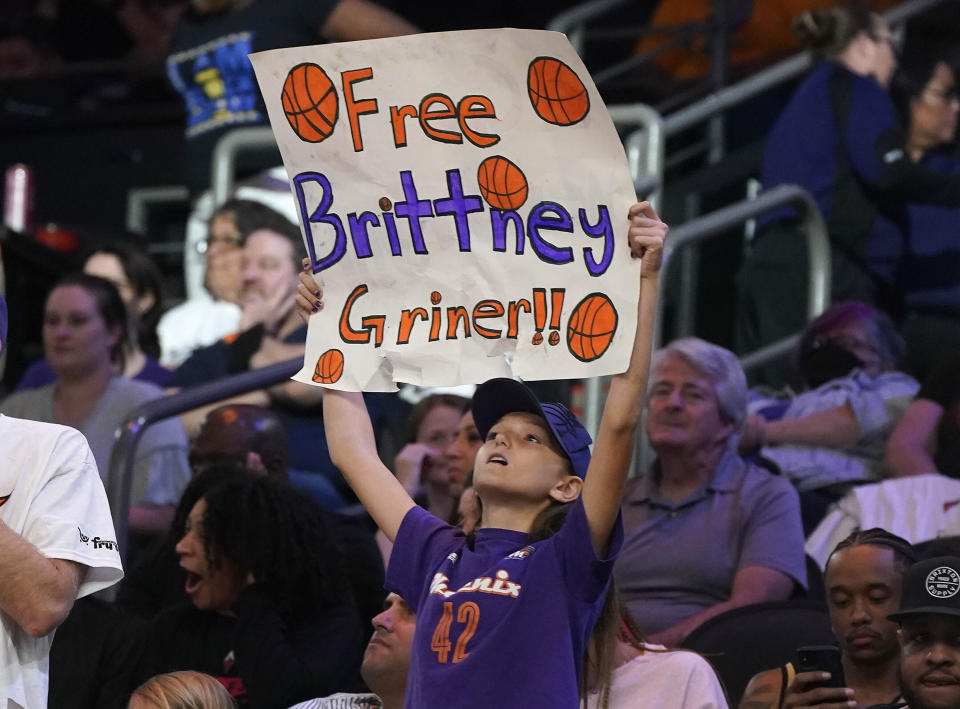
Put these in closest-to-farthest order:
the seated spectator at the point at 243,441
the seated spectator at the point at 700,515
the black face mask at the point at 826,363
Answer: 1. the seated spectator at the point at 700,515
2. the seated spectator at the point at 243,441
3. the black face mask at the point at 826,363

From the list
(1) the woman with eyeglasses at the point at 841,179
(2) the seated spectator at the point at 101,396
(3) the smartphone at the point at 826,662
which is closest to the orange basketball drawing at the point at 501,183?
(3) the smartphone at the point at 826,662

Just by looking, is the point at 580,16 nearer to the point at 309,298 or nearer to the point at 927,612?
the point at 309,298

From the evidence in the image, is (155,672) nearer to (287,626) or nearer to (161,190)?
(287,626)

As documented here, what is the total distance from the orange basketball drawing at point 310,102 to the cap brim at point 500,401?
0.61 m

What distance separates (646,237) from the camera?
11.4 feet

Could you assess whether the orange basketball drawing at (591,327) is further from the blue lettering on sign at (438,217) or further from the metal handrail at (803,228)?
the metal handrail at (803,228)

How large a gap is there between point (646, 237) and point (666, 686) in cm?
96

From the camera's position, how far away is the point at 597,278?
11.7ft

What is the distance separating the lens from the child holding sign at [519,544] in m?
3.32

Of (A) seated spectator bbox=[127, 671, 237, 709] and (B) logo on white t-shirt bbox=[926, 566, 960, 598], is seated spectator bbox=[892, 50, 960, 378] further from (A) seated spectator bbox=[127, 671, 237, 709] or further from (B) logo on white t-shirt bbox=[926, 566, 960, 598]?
(A) seated spectator bbox=[127, 671, 237, 709]

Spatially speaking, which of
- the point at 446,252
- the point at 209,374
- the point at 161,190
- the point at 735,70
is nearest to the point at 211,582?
the point at 446,252

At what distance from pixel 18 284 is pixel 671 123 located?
9.27 ft

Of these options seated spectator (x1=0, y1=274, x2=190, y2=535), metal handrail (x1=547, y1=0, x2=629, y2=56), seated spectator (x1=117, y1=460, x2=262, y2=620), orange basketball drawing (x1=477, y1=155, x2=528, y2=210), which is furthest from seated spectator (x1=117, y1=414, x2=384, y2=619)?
metal handrail (x1=547, y1=0, x2=629, y2=56)

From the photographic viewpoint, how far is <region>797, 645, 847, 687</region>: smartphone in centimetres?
360
